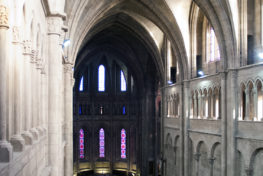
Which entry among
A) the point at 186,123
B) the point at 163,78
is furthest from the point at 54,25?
the point at 163,78

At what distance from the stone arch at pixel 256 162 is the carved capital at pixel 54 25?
1278 cm

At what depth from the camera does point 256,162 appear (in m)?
19.6

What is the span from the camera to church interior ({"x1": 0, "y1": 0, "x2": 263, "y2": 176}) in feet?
25.3

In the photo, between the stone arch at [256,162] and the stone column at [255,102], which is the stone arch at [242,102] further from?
the stone arch at [256,162]

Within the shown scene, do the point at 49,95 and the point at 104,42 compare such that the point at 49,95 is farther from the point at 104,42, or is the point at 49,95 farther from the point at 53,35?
the point at 104,42

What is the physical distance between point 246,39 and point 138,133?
29766 millimetres

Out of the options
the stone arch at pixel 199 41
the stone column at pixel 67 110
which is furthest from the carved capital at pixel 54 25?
the stone arch at pixel 199 41

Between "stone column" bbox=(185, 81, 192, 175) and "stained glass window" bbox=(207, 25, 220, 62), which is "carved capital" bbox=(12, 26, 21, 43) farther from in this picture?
"stone column" bbox=(185, 81, 192, 175)

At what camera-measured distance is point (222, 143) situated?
22438 mm

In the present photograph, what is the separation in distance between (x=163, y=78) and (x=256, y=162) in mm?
18229

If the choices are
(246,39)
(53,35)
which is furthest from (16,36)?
(246,39)

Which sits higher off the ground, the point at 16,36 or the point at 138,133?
the point at 16,36

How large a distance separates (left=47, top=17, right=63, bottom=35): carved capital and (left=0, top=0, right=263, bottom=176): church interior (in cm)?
4

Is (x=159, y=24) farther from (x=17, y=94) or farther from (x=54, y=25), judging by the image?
(x=17, y=94)
